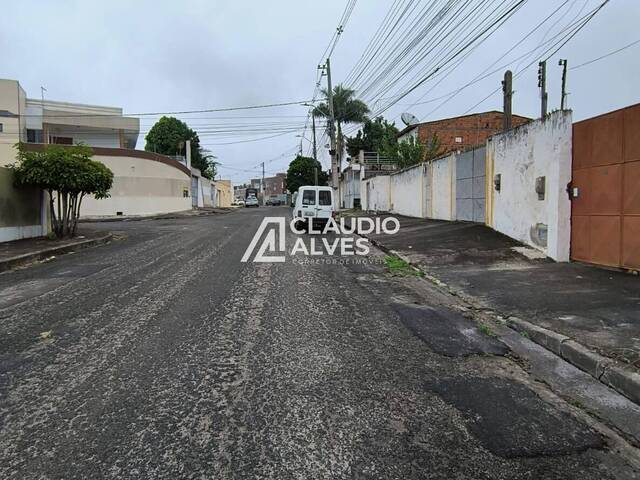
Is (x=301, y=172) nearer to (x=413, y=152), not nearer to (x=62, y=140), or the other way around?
(x=62, y=140)

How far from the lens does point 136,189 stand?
35.1 m

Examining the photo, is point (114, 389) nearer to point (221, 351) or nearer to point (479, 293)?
point (221, 351)

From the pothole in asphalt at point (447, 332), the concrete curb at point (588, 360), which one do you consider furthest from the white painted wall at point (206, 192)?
the concrete curb at point (588, 360)

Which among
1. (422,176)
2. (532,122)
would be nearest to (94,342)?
(532,122)

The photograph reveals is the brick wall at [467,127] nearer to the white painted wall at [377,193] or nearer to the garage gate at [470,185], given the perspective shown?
the white painted wall at [377,193]

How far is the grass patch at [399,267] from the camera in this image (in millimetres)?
10418

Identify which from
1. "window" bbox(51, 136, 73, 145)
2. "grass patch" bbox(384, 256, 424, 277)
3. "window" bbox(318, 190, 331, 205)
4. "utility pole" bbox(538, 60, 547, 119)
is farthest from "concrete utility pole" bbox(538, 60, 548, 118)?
"window" bbox(51, 136, 73, 145)

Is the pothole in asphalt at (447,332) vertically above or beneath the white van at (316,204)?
beneath

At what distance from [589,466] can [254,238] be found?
15.1 metres

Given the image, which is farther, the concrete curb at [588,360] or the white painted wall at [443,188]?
the white painted wall at [443,188]

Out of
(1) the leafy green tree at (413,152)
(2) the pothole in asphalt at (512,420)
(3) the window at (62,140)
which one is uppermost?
(3) the window at (62,140)

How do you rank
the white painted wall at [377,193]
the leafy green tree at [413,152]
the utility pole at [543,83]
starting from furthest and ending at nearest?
the leafy green tree at [413,152] → the white painted wall at [377,193] → the utility pole at [543,83]

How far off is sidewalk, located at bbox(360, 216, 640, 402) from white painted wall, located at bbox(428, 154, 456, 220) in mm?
4855

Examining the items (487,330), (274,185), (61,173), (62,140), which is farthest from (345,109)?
(274,185)
